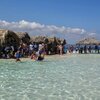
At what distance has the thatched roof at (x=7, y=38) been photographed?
103 feet

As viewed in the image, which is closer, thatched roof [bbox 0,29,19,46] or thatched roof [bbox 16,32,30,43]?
thatched roof [bbox 0,29,19,46]

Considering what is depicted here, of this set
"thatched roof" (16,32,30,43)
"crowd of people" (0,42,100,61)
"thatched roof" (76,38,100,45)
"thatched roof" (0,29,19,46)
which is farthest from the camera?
"thatched roof" (76,38,100,45)

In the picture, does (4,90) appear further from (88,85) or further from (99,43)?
(99,43)

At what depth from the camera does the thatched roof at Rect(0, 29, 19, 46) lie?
103ft

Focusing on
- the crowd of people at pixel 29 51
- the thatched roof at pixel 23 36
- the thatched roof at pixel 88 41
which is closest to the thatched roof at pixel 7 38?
the crowd of people at pixel 29 51

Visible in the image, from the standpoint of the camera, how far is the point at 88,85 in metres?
14.5

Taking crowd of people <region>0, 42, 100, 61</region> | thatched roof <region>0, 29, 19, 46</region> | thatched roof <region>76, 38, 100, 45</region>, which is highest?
thatched roof <region>76, 38, 100, 45</region>

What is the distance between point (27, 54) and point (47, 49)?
755cm

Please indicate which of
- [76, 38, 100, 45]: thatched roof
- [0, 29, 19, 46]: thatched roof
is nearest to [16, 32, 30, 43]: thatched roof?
[0, 29, 19, 46]: thatched roof

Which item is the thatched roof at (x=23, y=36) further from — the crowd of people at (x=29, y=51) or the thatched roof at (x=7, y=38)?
the thatched roof at (x=7, y=38)

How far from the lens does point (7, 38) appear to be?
3184 cm

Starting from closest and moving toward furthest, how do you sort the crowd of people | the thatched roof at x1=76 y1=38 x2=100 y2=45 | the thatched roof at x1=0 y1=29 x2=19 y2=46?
the crowd of people, the thatched roof at x1=0 y1=29 x2=19 y2=46, the thatched roof at x1=76 y1=38 x2=100 y2=45

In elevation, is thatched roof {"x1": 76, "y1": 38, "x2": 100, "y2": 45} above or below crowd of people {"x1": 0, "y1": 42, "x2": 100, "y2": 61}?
above

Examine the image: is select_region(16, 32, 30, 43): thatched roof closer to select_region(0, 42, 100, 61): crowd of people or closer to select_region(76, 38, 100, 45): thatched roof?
select_region(0, 42, 100, 61): crowd of people
